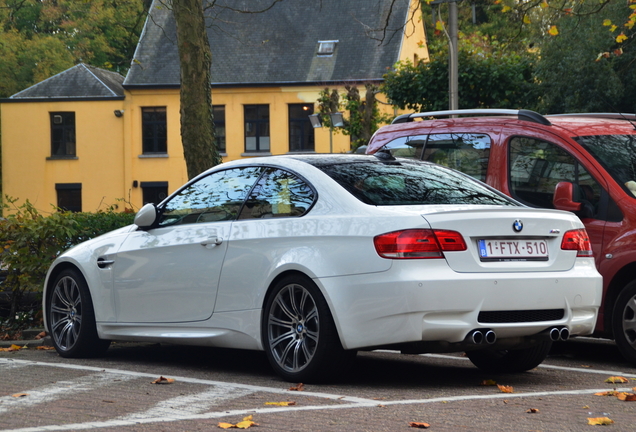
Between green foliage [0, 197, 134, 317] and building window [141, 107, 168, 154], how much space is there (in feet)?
115

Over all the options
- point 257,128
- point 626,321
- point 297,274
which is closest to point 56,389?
point 297,274

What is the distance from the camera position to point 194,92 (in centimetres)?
1366

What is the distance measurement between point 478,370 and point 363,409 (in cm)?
230

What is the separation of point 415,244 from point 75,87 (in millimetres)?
42547

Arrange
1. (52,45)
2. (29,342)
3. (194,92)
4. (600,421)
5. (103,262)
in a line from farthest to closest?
(52,45), (194,92), (29,342), (103,262), (600,421)

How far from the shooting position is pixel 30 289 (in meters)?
10.7

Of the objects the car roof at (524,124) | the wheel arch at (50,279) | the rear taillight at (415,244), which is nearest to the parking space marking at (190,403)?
the rear taillight at (415,244)

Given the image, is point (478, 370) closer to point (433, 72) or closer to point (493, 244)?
point (493, 244)

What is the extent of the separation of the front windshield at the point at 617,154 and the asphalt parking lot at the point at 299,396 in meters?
1.49

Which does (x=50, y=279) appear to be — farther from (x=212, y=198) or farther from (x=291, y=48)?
(x=291, y=48)

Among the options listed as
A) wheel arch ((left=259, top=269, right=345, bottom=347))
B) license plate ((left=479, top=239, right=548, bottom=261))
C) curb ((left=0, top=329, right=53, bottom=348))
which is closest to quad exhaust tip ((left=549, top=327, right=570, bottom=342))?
license plate ((left=479, top=239, right=548, bottom=261))

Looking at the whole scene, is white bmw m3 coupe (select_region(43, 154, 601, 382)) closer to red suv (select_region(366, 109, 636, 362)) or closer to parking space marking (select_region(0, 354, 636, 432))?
parking space marking (select_region(0, 354, 636, 432))

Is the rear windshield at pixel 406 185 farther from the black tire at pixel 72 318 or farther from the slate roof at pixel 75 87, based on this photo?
the slate roof at pixel 75 87

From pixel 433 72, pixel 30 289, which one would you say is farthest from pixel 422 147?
pixel 433 72
